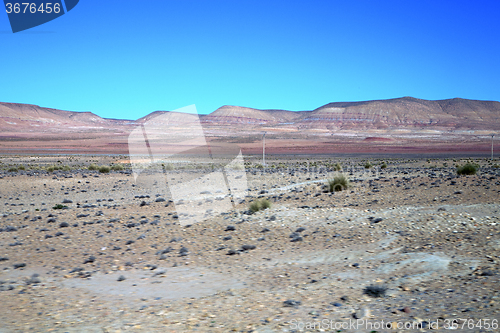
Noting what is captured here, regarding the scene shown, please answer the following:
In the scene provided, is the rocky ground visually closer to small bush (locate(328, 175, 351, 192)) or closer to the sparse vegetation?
the sparse vegetation

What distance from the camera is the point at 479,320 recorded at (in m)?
3.96

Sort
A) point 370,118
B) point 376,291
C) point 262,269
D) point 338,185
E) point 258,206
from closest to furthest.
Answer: point 376,291, point 262,269, point 258,206, point 338,185, point 370,118

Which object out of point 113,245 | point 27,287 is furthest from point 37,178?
point 27,287

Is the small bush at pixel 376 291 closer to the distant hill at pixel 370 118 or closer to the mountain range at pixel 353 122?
the mountain range at pixel 353 122

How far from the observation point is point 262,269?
6.62 m

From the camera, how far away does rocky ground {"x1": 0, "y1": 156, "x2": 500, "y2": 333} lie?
444 centimetres

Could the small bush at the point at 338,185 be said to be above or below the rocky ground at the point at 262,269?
above

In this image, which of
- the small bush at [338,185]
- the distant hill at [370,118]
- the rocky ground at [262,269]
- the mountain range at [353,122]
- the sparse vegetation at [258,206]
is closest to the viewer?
the rocky ground at [262,269]

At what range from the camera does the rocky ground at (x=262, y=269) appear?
14.6ft

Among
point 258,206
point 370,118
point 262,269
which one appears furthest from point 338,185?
point 370,118

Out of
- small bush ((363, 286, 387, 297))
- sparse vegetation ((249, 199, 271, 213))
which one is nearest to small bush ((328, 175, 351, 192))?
sparse vegetation ((249, 199, 271, 213))

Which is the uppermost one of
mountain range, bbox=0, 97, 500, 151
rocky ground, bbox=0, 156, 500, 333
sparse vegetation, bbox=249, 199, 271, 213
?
mountain range, bbox=0, 97, 500, 151

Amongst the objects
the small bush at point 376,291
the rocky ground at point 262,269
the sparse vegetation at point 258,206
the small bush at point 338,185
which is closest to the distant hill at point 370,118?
the small bush at point 338,185

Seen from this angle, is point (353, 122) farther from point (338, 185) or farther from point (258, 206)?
point (258, 206)
